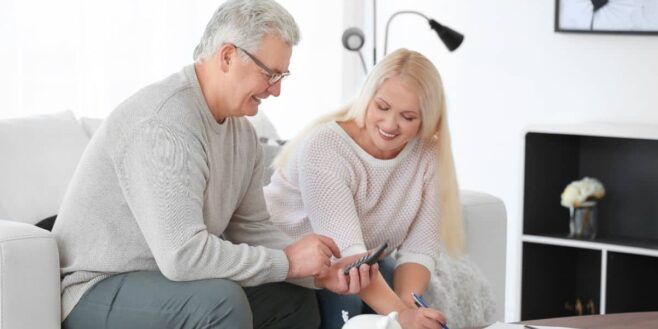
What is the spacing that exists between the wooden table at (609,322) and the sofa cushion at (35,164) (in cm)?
124

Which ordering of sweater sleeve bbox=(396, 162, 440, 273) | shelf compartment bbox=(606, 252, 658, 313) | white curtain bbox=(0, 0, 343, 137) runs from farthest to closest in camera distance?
shelf compartment bbox=(606, 252, 658, 313), white curtain bbox=(0, 0, 343, 137), sweater sleeve bbox=(396, 162, 440, 273)

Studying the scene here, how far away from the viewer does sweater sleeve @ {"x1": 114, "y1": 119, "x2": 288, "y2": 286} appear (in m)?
2.13

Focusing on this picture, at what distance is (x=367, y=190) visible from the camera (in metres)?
2.81

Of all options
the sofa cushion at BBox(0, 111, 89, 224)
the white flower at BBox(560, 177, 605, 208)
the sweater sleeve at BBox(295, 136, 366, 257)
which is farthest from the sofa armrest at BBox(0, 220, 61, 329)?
the white flower at BBox(560, 177, 605, 208)

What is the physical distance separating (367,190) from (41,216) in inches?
32.4

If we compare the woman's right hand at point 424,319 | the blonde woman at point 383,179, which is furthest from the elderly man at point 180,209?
the blonde woman at point 383,179

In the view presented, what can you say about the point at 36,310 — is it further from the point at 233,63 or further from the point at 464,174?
the point at 464,174

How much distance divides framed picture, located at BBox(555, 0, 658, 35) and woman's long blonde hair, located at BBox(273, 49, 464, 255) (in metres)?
1.54

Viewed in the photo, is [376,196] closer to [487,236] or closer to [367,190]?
[367,190]

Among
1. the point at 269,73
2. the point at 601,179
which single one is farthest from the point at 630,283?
A: the point at 269,73

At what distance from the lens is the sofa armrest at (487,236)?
3252 millimetres

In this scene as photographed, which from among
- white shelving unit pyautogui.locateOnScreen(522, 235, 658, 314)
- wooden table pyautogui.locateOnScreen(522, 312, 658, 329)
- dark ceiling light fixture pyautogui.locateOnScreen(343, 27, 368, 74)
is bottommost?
white shelving unit pyautogui.locateOnScreen(522, 235, 658, 314)

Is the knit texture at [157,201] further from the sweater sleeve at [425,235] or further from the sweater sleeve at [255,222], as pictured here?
the sweater sleeve at [425,235]

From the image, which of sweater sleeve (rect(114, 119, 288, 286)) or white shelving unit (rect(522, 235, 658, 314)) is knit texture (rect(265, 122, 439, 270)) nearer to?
sweater sleeve (rect(114, 119, 288, 286))
